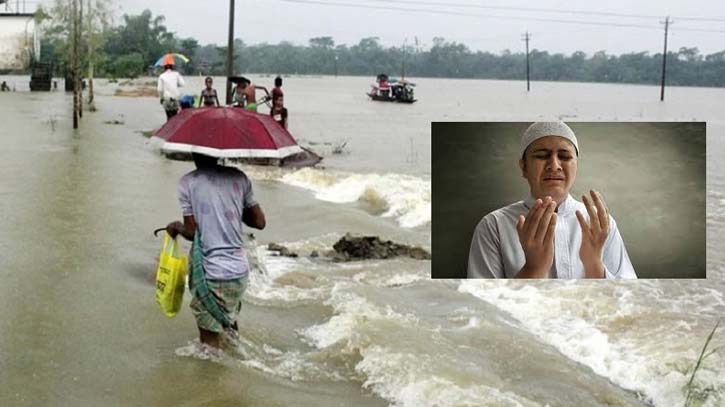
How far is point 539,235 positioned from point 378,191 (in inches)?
430

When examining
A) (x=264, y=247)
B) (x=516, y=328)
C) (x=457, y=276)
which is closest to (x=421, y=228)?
(x=264, y=247)

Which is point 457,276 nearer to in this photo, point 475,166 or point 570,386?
point 475,166

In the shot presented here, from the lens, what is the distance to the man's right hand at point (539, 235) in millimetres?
2631

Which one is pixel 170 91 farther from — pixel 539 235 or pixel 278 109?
pixel 539 235

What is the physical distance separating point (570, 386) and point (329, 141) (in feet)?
64.0

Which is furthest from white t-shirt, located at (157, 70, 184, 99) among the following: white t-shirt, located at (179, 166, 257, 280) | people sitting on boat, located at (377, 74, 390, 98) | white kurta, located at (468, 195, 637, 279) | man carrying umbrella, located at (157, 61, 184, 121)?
people sitting on boat, located at (377, 74, 390, 98)

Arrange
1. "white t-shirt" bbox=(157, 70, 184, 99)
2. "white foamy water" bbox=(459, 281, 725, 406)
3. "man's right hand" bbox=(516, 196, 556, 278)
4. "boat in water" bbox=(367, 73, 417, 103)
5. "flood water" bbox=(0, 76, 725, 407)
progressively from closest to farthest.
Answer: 1. "man's right hand" bbox=(516, 196, 556, 278)
2. "flood water" bbox=(0, 76, 725, 407)
3. "white foamy water" bbox=(459, 281, 725, 406)
4. "white t-shirt" bbox=(157, 70, 184, 99)
5. "boat in water" bbox=(367, 73, 417, 103)

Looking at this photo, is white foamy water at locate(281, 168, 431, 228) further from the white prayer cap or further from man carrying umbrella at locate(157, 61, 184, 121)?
the white prayer cap

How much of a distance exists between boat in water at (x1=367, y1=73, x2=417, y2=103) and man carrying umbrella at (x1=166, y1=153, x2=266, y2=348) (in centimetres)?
4002

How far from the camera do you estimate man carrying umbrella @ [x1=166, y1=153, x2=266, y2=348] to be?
4.56m

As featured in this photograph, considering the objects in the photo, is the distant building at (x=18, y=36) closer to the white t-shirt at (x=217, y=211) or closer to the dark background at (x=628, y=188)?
the white t-shirt at (x=217, y=211)

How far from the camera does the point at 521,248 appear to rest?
106 inches

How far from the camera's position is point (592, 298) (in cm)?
734

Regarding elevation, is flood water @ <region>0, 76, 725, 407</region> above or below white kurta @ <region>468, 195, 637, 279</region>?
below
